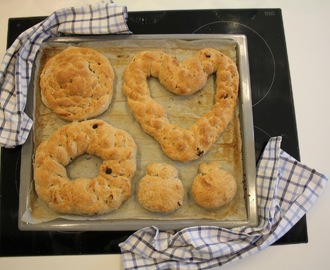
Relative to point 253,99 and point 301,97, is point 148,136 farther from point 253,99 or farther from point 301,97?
point 301,97

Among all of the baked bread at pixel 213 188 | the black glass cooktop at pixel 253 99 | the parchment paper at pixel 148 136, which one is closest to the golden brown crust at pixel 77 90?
the parchment paper at pixel 148 136

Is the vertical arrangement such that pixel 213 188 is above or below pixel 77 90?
below

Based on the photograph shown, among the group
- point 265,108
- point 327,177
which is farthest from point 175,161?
point 327,177

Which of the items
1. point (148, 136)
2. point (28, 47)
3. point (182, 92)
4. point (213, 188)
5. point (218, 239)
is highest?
point (28, 47)

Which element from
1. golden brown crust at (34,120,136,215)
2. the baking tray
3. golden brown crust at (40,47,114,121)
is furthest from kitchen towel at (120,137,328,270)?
golden brown crust at (40,47,114,121)

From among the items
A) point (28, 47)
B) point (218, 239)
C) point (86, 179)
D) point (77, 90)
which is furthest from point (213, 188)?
point (28, 47)

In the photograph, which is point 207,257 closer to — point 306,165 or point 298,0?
point 306,165

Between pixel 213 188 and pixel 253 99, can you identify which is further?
pixel 253 99
